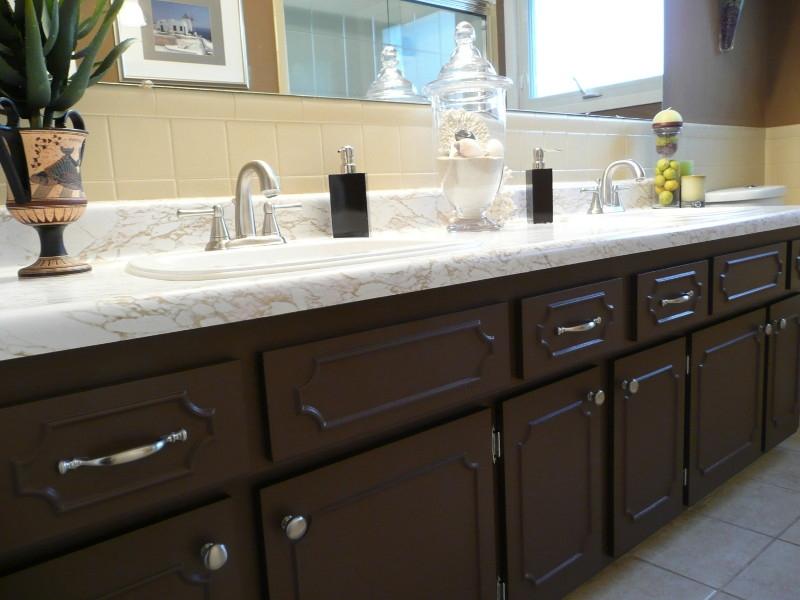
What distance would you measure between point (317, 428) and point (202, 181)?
0.67 metres

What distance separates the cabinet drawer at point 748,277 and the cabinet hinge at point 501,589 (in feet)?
2.64

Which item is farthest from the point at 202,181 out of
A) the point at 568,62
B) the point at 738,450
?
the point at 738,450

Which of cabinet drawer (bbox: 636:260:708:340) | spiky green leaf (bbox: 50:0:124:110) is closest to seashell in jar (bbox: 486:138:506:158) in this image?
cabinet drawer (bbox: 636:260:708:340)

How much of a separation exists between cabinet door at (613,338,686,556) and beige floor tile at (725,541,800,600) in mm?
186

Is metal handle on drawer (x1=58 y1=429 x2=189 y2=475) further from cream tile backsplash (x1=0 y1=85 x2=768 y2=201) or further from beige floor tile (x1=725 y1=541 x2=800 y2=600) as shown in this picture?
beige floor tile (x1=725 y1=541 x2=800 y2=600)

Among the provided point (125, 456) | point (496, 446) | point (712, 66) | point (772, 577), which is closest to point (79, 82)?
point (125, 456)

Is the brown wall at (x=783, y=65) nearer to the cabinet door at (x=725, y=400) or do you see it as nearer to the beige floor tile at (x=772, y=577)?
the cabinet door at (x=725, y=400)

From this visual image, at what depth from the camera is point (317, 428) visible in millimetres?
753

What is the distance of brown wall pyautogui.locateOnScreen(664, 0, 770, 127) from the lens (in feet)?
7.77

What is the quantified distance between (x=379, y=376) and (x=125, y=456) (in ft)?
1.04

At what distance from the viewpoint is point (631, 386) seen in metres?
1.26

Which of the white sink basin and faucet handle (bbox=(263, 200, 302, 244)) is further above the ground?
faucet handle (bbox=(263, 200, 302, 244))

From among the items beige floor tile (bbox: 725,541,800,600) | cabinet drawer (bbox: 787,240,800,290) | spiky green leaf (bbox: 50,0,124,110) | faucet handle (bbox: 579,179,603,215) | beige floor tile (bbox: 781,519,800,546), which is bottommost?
beige floor tile (bbox: 781,519,800,546)

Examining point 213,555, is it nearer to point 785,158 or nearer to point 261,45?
point 261,45
